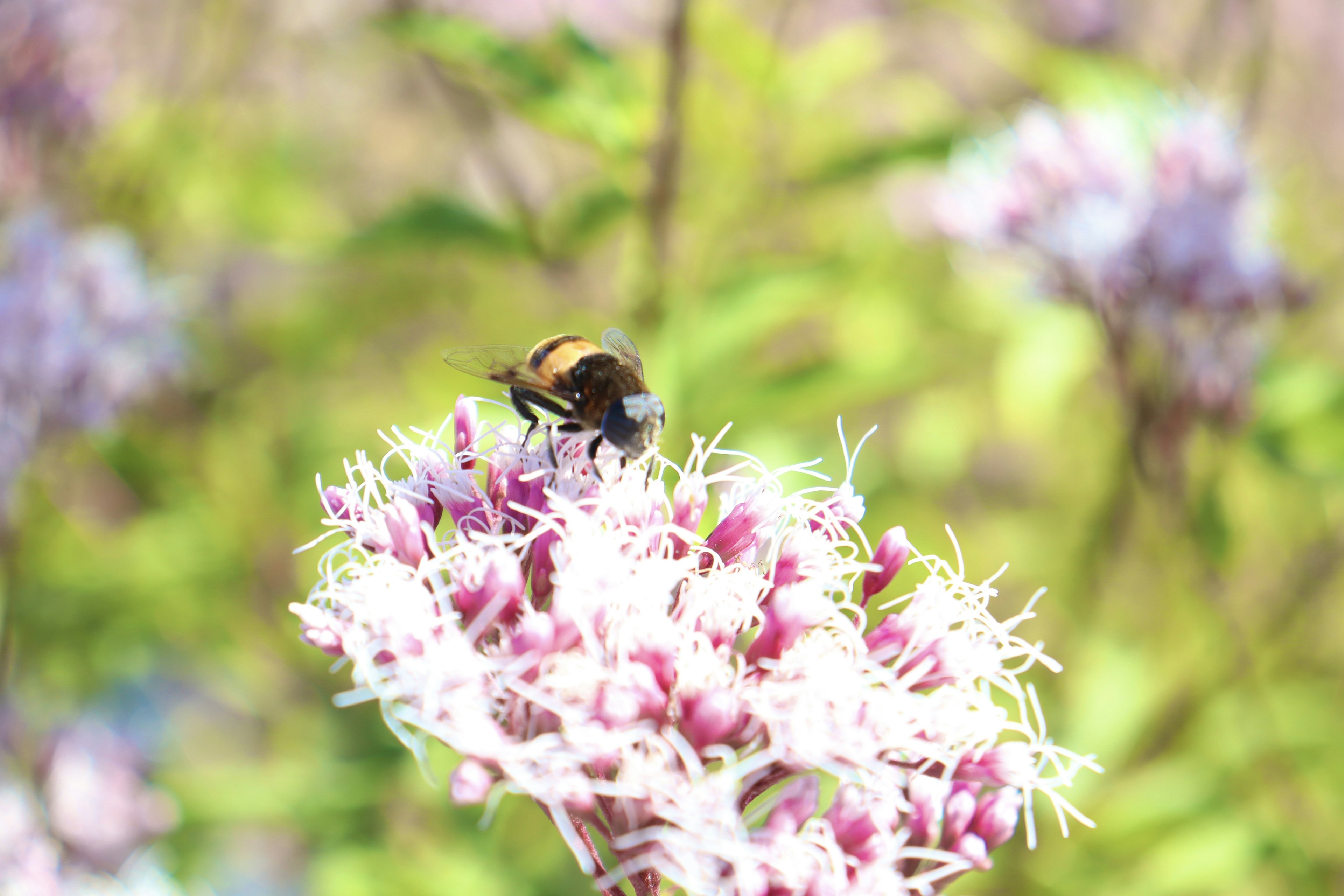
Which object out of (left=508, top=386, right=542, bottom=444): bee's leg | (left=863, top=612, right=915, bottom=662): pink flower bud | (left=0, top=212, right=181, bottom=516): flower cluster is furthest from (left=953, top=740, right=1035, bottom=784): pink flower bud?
(left=0, top=212, right=181, bottom=516): flower cluster

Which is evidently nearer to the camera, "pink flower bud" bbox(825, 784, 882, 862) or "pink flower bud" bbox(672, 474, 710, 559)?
"pink flower bud" bbox(825, 784, 882, 862)

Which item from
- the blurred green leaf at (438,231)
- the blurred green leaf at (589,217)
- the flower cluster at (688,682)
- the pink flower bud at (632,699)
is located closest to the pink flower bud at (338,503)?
the flower cluster at (688,682)

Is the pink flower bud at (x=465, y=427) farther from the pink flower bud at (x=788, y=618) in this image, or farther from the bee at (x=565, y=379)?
the pink flower bud at (x=788, y=618)

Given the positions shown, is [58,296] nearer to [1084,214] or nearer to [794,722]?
[794,722]

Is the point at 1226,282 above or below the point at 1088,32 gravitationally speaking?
below

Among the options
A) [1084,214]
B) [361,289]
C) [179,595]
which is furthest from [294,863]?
[1084,214]

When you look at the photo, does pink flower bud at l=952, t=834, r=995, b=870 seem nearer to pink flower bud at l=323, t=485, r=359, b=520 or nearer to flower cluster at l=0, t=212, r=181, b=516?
pink flower bud at l=323, t=485, r=359, b=520

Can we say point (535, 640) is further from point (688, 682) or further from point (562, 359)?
point (562, 359)
